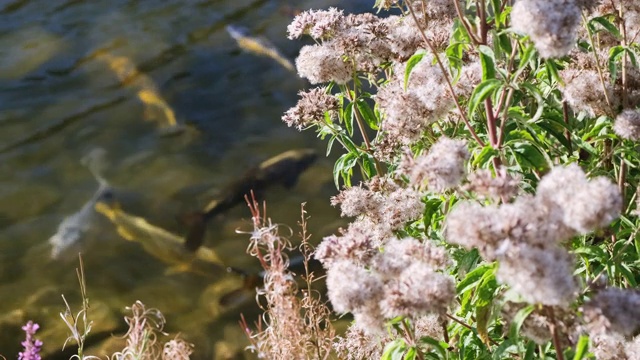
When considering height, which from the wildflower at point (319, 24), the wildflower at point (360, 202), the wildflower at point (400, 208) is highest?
the wildflower at point (319, 24)

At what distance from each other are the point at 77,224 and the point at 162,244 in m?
0.63

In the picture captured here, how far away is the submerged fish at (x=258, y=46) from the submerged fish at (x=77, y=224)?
5.65ft

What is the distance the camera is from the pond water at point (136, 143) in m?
4.40

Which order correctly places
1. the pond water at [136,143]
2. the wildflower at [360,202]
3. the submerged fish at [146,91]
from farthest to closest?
the submerged fish at [146,91] < the pond water at [136,143] < the wildflower at [360,202]

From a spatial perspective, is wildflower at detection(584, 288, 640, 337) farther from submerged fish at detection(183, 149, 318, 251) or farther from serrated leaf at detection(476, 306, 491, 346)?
submerged fish at detection(183, 149, 318, 251)

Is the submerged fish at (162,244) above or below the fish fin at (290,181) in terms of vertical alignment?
below

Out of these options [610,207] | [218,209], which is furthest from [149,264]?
[610,207]

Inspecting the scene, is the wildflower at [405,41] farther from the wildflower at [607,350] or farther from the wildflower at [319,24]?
the wildflower at [607,350]

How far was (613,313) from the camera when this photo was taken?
53.7 inches

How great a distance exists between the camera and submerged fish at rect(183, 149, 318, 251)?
4.91 m

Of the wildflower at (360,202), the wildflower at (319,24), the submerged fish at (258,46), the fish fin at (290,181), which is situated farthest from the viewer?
the submerged fish at (258,46)

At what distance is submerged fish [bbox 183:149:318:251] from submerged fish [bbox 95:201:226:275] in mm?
163

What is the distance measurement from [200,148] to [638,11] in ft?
12.2

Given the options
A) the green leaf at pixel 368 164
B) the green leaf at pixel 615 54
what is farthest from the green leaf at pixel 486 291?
the green leaf at pixel 368 164
